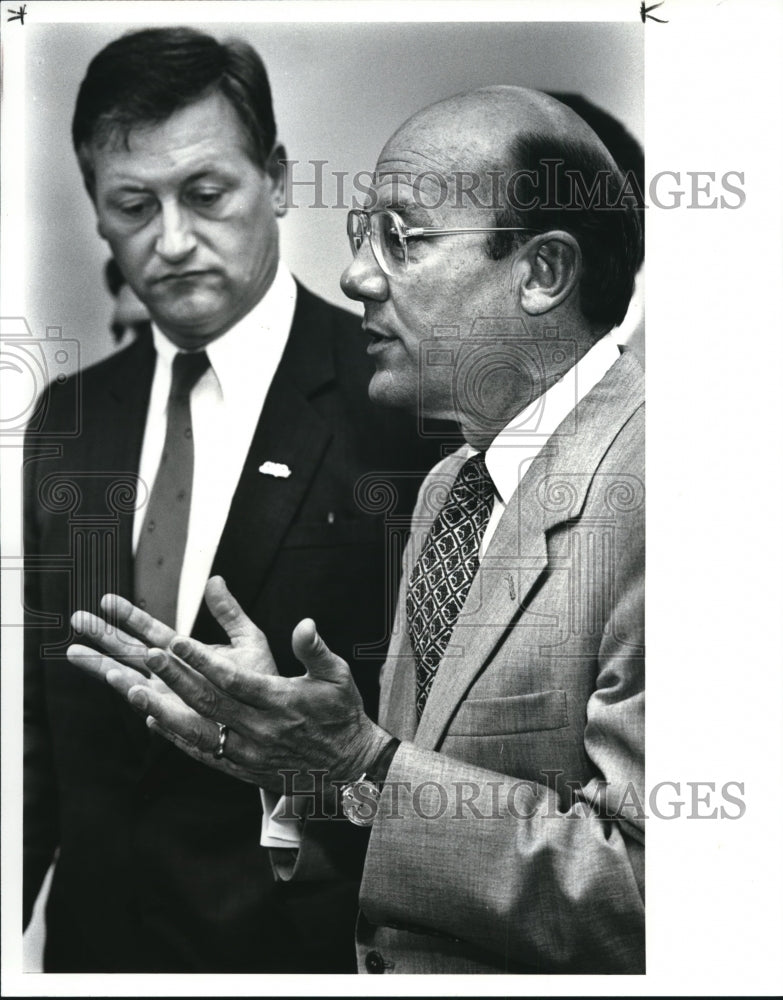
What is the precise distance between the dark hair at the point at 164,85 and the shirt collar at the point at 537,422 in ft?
2.83

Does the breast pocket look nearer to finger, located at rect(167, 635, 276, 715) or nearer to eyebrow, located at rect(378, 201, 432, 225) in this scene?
finger, located at rect(167, 635, 276, 715)

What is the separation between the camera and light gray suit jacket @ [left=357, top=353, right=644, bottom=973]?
2781mm

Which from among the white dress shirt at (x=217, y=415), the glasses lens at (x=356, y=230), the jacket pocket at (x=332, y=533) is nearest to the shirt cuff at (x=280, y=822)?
the white dress shirt at (x=217, y=415)

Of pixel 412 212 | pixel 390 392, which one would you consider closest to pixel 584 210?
pixel 412 212

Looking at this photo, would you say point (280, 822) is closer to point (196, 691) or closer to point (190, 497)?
point (196, 691)

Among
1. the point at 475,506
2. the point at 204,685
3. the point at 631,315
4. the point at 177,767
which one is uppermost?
the point at 631,315

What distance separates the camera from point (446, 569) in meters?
2.90

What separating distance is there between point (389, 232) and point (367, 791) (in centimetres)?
126

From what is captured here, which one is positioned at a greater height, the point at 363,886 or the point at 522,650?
the point at 522,650

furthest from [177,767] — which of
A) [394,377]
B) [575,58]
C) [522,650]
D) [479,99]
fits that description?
[575,58]

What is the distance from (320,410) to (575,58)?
102cm

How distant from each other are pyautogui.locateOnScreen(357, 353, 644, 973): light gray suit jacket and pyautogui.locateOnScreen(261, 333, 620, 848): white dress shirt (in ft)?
0.08
